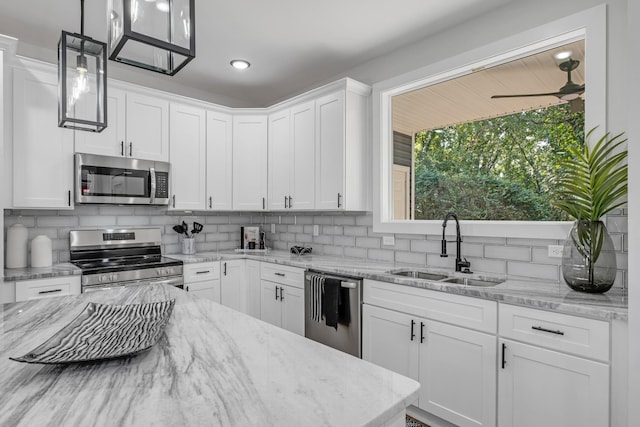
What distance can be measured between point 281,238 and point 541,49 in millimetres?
3076

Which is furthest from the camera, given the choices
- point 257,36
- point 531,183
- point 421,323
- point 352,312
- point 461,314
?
point 257,36

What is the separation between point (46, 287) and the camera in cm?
272

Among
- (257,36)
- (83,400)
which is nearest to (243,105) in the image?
(257,36)

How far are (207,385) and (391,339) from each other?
189 cm

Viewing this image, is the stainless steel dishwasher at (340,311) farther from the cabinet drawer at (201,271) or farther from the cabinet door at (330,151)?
the cabinet drawer at (201,271)

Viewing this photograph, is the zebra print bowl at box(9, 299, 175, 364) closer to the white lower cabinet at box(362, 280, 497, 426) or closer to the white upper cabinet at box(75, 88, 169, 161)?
the white lower cabinet at box(362, 280, 497, 426)

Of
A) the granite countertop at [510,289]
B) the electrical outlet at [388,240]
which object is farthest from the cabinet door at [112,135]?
the electrical outlet at [388,240]

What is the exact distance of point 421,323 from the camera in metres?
2.35

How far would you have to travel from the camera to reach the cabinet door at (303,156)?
3578 mm

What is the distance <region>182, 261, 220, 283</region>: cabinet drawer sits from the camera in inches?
135

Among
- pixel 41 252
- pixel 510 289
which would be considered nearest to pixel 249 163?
pixel 41 252

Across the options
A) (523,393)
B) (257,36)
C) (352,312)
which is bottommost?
(523,393)

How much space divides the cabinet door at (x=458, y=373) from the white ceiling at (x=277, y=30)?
2187 mm

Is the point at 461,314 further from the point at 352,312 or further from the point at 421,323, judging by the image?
the point at 352,312
